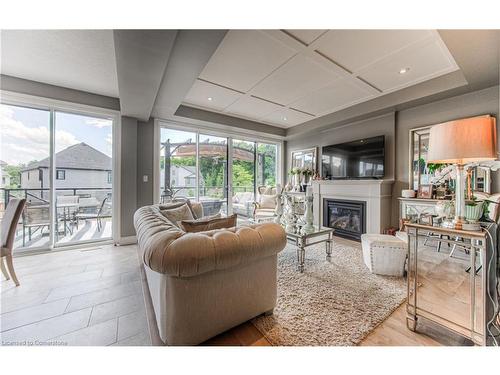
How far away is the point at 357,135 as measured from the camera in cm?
414

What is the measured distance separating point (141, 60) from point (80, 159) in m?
2.55

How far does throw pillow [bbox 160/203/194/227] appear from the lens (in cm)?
236

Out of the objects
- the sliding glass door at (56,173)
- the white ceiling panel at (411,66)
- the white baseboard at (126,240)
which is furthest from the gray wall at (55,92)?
the white ceiling panel at (411,66)

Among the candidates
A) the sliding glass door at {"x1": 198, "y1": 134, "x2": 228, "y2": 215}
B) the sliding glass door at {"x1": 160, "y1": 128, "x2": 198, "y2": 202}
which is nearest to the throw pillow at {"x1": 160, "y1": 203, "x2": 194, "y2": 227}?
the sliding glass door at {"x1": 160, "y1": 128, "x2": 198, "y2": 202}

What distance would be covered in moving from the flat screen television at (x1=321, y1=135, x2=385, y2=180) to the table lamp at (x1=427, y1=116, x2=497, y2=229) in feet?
8.20

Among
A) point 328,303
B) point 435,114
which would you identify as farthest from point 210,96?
point 435,114

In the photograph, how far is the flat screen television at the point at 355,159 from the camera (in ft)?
12.1

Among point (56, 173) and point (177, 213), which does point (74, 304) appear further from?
point (56, 173)

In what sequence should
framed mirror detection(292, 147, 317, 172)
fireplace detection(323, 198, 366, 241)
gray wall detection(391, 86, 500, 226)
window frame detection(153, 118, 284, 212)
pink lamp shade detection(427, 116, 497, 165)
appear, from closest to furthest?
pink lamp shade detection(427, 116, 497, 165)
gray wall detection(391, 86, 500, 226)
fireplace detection(323, 198, 366, 241)
window frame detection(153, 118, 284, 212)
framed mirror detection(292, 147, 317, 172)

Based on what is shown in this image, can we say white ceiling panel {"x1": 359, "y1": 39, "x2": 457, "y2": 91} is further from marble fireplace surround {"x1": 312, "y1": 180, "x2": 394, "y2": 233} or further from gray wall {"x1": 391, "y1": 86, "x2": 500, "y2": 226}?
marble fireplace surround {"x1": 312, "y1": 180, "x2": 394, "y2": 233}

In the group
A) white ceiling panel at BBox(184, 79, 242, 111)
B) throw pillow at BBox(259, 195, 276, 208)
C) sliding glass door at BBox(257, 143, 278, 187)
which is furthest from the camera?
sliding glass door at BBox(257, 143, 278, 187)

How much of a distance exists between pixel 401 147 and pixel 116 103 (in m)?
4.99
